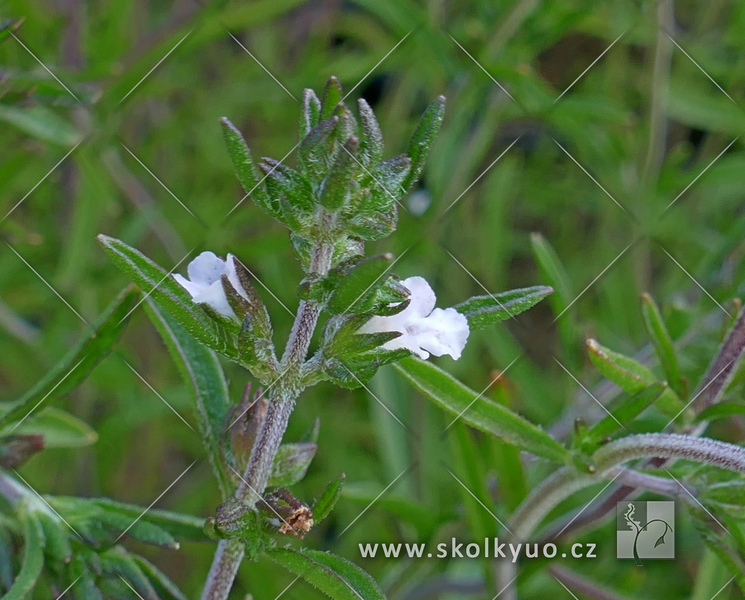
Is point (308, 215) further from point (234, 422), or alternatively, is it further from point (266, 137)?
point (266, 137)

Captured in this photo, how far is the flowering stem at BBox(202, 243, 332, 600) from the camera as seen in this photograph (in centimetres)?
65

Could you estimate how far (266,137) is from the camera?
1.96 meters

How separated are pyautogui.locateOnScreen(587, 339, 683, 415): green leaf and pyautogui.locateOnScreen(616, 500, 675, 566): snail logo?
133 mm

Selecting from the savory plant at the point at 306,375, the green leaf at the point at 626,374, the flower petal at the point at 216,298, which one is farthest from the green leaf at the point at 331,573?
the green leaf at the point at 626,374

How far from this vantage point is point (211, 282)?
2.19 ft

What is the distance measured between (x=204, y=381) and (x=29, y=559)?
234 mm

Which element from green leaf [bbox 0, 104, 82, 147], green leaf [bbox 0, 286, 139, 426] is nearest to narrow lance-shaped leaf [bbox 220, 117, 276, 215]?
green leaf [bbox 0, 286, 139, 426]

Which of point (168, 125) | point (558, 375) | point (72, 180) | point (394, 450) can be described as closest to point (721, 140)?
point (558, 375)

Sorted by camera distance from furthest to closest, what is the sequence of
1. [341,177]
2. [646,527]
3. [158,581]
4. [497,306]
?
[646,527], [158,581], [497,306], [341,177]

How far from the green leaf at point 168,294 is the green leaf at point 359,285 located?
0.34ft

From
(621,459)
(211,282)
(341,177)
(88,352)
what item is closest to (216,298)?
(211,282)

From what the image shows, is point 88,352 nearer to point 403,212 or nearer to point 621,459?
point 621,459

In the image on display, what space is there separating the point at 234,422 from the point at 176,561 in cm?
116

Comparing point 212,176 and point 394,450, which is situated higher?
point 212,176
